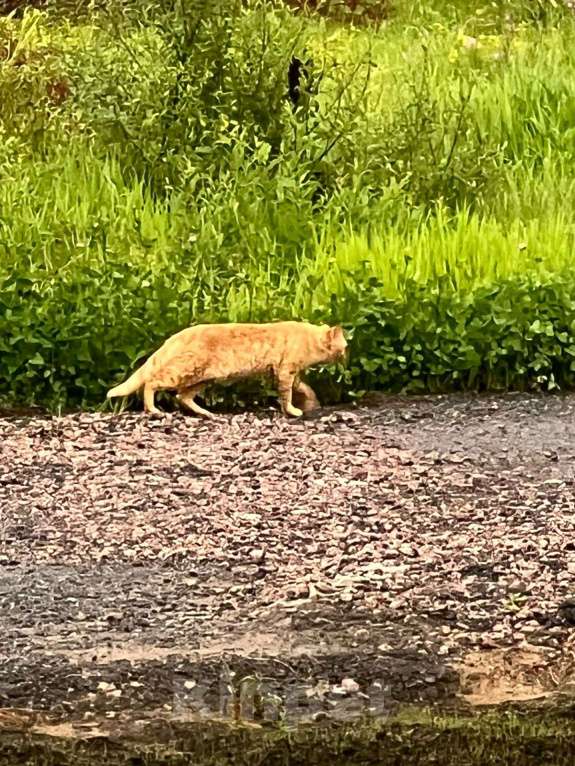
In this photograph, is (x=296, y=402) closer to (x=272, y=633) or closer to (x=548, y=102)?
(x=272, y=633)

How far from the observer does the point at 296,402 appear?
6312 millimetres

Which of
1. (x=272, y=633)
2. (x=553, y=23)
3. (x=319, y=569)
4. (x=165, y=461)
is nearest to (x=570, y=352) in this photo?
(x=165, y=461)

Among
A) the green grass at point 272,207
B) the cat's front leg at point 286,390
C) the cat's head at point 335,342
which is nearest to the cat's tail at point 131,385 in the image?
the green grass at point 272,207

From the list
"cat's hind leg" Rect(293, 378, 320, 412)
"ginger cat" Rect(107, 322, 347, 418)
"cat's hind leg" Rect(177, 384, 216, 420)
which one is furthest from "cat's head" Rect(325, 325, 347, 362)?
"cat's hind leg" Rect(177, 384, 216, 420)

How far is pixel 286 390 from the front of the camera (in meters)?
6.14

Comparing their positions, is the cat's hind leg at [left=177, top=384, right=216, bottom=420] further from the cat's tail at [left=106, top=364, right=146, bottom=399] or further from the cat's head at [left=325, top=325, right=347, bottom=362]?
the cat's head at [left=325, top=325, right=347, bottom=362]

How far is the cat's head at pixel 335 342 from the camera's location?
6156mm

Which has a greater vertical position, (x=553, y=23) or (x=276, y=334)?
(x=553, y=23)

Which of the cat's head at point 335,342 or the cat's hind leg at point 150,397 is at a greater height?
the cat's head at point 335,342

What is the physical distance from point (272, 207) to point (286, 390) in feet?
6.32

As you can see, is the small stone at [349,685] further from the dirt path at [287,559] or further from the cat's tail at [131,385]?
the cat's tail at [131,385]

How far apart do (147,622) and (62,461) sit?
169 centimetres

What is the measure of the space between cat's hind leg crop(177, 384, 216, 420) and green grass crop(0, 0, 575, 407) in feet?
1.32

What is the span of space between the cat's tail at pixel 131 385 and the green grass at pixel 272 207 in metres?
0.34
